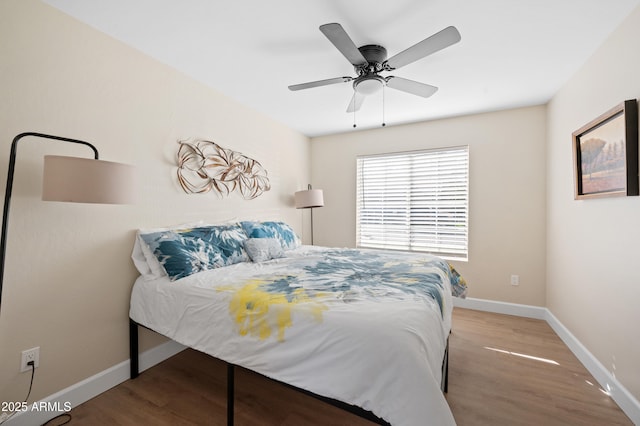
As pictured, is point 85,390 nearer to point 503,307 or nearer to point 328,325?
point 328,325

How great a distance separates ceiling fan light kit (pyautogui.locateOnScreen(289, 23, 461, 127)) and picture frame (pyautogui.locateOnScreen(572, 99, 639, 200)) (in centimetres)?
117

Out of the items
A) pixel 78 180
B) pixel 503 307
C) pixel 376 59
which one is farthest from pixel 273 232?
pixel 503 307

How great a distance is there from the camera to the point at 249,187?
3.33 meters

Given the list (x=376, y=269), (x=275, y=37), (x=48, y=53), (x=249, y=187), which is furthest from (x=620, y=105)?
(x=48, y=53)

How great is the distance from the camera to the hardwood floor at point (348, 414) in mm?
1685

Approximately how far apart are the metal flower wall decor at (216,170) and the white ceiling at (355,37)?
0.66 meters

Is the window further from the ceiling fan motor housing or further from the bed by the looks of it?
the ceiling fan motor housing

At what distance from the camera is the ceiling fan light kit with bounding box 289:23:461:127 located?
61.9 inches

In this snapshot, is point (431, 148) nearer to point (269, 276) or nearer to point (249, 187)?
point (249, 187)

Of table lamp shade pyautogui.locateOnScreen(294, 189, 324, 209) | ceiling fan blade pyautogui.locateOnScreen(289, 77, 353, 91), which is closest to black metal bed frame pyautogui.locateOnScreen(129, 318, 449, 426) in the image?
ceiling fan blade pyautogui.locateOnScreen(289, 77, 353, 91)

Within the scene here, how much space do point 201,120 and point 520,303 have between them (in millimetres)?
4144

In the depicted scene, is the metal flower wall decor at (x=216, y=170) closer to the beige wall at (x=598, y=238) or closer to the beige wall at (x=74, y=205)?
the beige wall at (x=74, y=205)

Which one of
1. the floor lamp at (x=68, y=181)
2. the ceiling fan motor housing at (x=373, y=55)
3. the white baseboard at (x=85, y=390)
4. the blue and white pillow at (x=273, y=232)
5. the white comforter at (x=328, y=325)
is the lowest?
the white baseboard at (x=85, y=390)

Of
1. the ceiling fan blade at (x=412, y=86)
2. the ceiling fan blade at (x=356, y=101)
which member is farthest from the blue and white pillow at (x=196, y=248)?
the ceiling fan blade at (x=412, y=86)
